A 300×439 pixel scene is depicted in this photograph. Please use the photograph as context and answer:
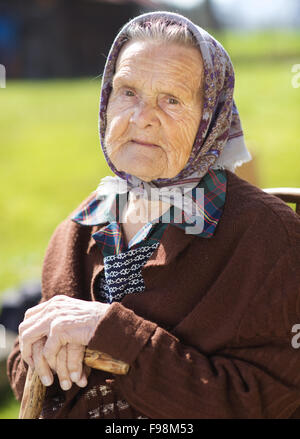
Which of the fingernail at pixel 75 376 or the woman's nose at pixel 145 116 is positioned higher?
the woman's nose at pixel 145 116

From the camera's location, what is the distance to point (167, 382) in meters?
1.55

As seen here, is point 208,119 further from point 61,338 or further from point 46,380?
point 46,380

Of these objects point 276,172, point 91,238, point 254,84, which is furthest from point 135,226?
point 254,84

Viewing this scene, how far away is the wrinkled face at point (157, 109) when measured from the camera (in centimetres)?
168

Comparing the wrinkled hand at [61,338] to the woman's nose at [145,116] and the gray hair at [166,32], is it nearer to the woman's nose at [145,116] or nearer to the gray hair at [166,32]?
the woman's nose at [145,116]

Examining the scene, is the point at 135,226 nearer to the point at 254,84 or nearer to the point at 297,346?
the point at 297,346

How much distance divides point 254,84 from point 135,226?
12.7 metres

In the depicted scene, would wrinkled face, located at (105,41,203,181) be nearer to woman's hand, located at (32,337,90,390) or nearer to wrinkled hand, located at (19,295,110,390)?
wrinkled hand, located at (19,295,110,390)

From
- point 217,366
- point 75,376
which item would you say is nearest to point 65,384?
point 75,376

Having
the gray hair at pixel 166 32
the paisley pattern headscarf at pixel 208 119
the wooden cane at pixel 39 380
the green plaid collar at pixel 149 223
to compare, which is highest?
the gray hair at pixel 166 32

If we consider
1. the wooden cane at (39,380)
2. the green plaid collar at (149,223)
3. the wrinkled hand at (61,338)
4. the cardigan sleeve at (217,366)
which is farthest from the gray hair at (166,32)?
the wooden cane at (39,380)

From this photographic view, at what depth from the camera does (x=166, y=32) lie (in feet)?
5.54

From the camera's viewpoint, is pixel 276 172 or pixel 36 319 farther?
pixel 276 172
